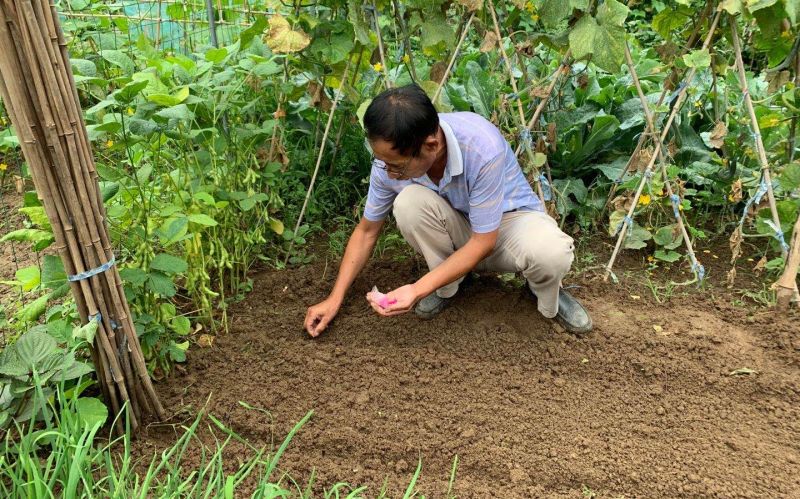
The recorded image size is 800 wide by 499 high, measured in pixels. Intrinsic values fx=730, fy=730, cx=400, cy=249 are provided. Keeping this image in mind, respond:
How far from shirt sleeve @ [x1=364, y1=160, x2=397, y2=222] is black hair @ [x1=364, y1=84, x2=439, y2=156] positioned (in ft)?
1.42

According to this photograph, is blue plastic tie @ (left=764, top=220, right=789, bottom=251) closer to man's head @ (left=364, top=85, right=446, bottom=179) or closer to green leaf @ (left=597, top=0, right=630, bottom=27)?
green leaf @ (left=597, top=0, right=630, bottom=27)

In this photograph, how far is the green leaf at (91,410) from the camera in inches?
77.5

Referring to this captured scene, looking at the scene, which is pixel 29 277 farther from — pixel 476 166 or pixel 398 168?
pixel 476 166

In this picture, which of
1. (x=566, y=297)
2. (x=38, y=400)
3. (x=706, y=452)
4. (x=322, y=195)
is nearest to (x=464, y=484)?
(x=706, y=452)

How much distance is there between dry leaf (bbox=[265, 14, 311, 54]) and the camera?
2570 mm

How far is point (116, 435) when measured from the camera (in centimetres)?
216

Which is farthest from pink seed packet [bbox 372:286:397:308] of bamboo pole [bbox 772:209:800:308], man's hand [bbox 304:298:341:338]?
bamboo pole [bbox 772:209:800:308]

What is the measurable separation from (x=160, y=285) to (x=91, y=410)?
0.39 m

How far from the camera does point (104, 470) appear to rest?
2.04 meters

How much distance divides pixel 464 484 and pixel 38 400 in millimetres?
1162

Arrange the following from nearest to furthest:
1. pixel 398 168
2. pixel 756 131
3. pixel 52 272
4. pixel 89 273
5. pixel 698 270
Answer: pixel 89 273 → pixel 52 272 → pixel 398 168 → pixel 756 131 → pixel 698 270

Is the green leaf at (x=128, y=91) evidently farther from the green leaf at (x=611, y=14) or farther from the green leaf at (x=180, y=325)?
the green leaf at (x=611, y=14)

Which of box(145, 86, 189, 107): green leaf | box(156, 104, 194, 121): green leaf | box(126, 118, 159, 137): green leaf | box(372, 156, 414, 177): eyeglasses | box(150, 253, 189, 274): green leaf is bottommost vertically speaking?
box(150, 253, 189, 274): green leaf

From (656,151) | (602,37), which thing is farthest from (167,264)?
(656,151)
